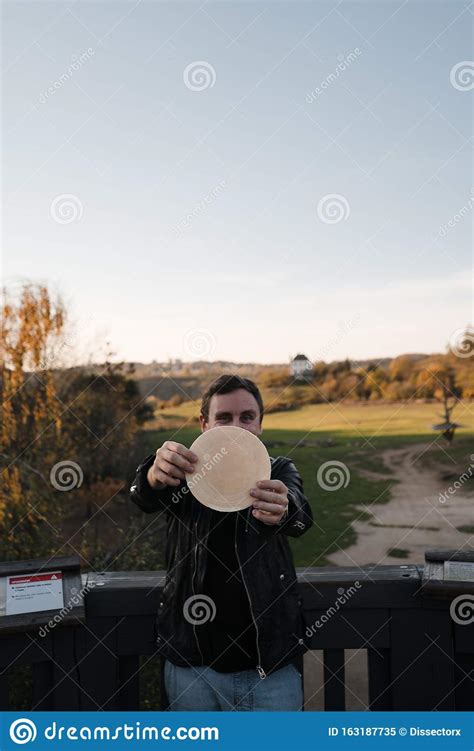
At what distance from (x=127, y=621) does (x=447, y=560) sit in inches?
43.4

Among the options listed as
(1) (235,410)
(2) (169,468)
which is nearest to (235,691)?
(2) (169,468)

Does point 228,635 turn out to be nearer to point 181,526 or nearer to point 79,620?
point 181,526

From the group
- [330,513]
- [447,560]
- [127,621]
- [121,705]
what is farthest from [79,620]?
[330,513]

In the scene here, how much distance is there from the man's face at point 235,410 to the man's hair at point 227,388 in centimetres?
2

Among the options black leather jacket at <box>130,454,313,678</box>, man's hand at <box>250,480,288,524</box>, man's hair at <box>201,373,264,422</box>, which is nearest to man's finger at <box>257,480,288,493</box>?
man's hand at <box>250,480,288,524</box>

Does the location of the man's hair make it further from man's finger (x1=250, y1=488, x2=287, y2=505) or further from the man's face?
man's finger (x1=250, y1=488, x2=287, y2=505)

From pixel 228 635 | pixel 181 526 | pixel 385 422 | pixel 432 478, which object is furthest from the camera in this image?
pixel 432 478

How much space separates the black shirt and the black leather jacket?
0.08 ft

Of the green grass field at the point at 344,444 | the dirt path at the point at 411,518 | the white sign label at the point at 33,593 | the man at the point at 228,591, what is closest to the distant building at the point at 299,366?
the green grass field at the point at 344,444

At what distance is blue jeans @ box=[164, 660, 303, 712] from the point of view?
1.82m

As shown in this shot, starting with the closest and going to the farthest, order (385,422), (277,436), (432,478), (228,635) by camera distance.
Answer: (228,635) → (277,436) → (385,422) → (432,478)

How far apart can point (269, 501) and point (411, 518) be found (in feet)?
31.9

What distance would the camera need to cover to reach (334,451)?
11797mm

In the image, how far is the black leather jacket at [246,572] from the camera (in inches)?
72.3
